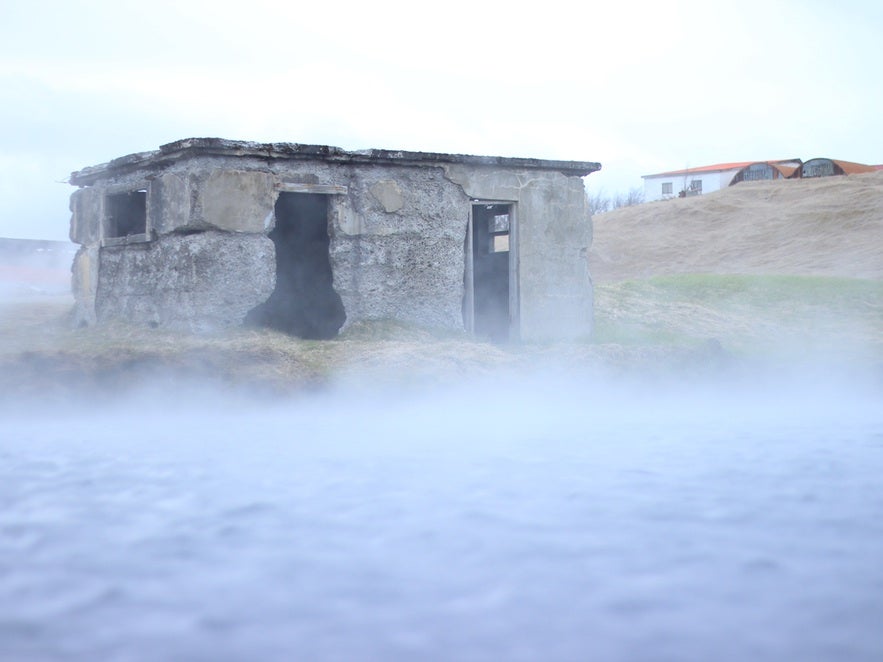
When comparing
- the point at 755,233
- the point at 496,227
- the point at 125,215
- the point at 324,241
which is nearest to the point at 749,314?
the point at 496,227

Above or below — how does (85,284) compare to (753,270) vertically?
below

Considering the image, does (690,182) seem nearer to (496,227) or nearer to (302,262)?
(496,227)

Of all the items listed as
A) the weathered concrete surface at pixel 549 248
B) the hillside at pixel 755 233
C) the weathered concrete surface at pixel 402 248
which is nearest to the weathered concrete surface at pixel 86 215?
the weathered concrete surface at pixel 402 248

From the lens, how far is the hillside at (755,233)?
27.1 meters

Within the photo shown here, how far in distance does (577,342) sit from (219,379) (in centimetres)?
438

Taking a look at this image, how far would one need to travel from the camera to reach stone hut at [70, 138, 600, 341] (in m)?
10.5

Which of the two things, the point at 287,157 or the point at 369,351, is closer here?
the point at 369,351

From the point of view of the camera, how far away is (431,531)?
5.67 meters

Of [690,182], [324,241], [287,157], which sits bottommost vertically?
[324,241]

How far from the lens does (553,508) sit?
6.18m

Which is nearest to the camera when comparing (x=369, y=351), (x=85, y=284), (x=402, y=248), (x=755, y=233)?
(x=369, y=351)

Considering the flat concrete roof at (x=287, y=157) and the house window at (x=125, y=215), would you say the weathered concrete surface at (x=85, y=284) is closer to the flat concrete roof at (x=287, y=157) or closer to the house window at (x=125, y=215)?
the house window at (x=125, y=215)

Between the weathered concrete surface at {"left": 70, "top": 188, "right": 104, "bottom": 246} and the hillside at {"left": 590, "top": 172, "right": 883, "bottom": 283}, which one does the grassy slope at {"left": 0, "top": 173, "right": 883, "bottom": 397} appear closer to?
the hillside at {"left": 590, "top": 172, "right": 883, "bottom": 283}

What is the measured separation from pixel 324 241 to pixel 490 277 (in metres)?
2.17
